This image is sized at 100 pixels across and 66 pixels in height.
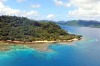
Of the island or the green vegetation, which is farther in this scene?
the green vegetation

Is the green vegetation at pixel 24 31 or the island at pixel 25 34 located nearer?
the island at pixel 25 34

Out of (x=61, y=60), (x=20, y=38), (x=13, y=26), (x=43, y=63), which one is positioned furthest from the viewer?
(x=13, y=26)

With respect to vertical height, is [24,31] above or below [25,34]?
above

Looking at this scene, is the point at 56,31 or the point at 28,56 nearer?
the point at 28,56

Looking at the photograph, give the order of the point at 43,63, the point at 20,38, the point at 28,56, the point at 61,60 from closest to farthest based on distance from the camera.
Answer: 1. the point at 43,63
2. the point at 61,60
3. the point at 28,56
4. the point at 20,38

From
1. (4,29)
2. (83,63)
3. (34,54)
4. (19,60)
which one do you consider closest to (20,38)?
(4,29)

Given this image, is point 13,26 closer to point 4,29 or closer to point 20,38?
point 4,29
